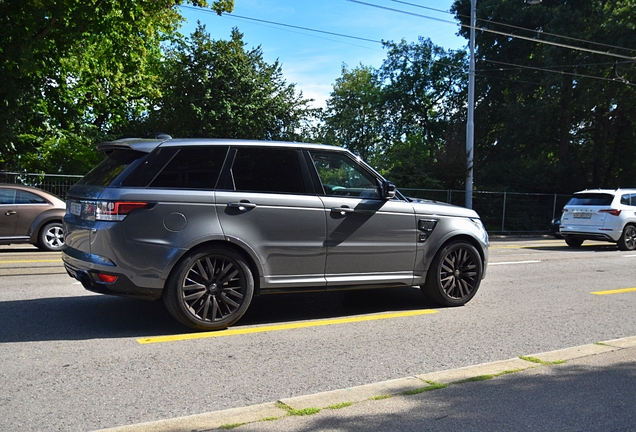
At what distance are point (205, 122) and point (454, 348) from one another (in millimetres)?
25001

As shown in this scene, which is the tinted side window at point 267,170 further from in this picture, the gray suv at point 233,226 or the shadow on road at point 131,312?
the shadow on road at point 131,312

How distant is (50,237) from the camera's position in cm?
1345

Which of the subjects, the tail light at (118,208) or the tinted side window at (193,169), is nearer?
the tail light at (118,208)

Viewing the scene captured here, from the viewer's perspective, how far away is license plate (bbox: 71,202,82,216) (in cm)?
597

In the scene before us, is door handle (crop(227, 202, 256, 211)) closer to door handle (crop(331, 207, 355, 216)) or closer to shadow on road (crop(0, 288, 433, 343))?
door handle (crop(331, 207, 355, 216))

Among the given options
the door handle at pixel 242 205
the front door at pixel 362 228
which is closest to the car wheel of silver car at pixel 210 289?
the door handle at pixel 242 205

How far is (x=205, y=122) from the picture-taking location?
2906cm

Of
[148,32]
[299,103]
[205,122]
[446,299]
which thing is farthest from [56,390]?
[299,103]

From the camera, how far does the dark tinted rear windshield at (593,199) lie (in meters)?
17.3

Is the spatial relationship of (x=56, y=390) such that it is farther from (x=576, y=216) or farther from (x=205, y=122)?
(x=205, y=122)

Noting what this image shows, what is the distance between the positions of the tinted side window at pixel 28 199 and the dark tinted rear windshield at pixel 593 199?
1442cm

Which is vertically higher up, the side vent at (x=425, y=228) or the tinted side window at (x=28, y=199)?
the tinted side window at (x=28, y=199)

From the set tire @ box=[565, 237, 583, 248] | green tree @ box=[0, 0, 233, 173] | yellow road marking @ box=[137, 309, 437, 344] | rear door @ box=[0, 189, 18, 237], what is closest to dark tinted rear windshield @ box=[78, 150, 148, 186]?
yellow road marking @ box=[137, 309, 437, 344]

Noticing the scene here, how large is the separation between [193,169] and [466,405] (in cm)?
343
